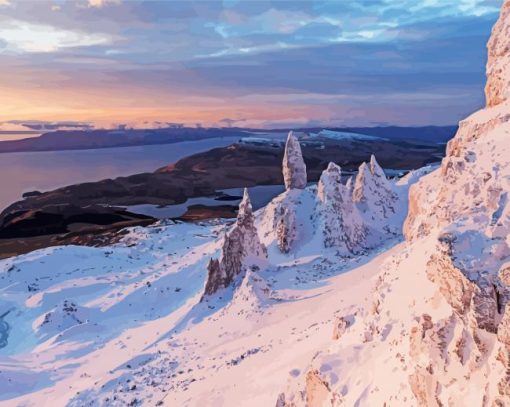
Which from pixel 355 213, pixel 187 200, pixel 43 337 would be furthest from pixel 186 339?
pixel 187 200

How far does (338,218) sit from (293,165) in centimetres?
821

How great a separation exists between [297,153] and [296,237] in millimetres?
9665

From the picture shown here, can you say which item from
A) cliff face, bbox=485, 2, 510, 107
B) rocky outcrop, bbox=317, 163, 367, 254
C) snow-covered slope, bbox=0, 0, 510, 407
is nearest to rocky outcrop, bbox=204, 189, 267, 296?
snow-covered slope, bbox=0, 0, 510, 407

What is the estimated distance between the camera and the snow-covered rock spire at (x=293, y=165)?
149 feet

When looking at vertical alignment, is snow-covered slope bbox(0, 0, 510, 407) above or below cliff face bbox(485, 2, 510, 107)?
below

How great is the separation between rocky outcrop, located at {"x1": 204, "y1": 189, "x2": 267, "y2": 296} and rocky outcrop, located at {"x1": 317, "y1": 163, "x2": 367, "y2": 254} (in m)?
7.44

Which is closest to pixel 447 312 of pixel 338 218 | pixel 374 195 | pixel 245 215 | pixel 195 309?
pixel 195 309

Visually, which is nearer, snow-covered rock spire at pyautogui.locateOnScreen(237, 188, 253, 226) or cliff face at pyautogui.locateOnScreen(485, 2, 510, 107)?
cliff face at pyautogui.locateOnScreen(485, 2, 510, 107)

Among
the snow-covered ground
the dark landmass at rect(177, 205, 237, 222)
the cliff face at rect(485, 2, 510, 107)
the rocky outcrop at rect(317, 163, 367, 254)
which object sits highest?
the cliff face at rect(485, 2, 510, 107)

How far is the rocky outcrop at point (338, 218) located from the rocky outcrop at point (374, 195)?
5086mm

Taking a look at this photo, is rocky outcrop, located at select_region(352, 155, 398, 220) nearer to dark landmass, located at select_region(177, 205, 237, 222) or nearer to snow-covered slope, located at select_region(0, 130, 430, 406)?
snow-covered slope, located at select_region(0, 130, 430, 406)

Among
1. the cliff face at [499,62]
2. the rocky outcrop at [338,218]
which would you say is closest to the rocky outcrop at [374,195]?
the rocky outcrop at [338,218]

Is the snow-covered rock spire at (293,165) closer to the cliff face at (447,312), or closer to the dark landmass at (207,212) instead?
the cliff face at (447,312)

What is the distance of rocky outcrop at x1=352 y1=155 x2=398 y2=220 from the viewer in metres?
47.5
